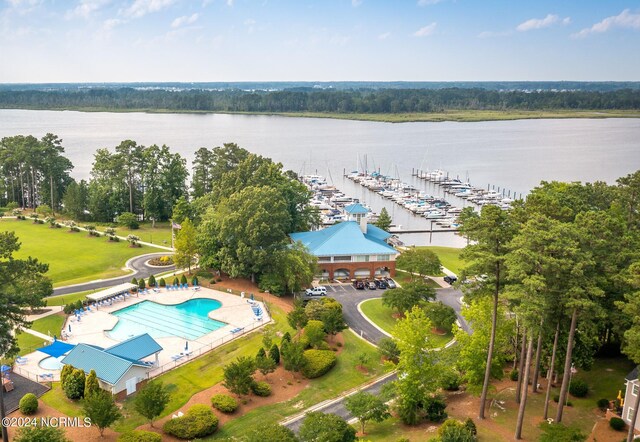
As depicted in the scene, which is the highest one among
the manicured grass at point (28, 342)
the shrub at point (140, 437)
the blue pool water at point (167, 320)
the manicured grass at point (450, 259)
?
the shrub at point (140, 437)

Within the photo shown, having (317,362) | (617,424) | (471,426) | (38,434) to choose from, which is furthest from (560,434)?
(38,434)

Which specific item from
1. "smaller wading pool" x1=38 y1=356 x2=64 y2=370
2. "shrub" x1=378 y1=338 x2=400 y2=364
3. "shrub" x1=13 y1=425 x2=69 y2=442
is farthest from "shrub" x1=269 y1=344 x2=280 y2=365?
"shrub" x1=13 y1=425 x2=69 y2=442

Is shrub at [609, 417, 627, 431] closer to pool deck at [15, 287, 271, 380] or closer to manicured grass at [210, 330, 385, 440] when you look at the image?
manicured grass at [210, 330, 385, 440]

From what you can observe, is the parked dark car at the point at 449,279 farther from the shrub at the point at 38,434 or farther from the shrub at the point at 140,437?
the shrub at the point at 38,434

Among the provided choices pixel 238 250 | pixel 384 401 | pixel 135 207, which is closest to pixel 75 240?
pixel 135 207

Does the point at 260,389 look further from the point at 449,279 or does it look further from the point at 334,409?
the point at 449,279

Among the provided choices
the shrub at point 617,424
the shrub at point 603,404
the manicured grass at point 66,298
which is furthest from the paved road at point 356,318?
the manicured grass at point 66,298
